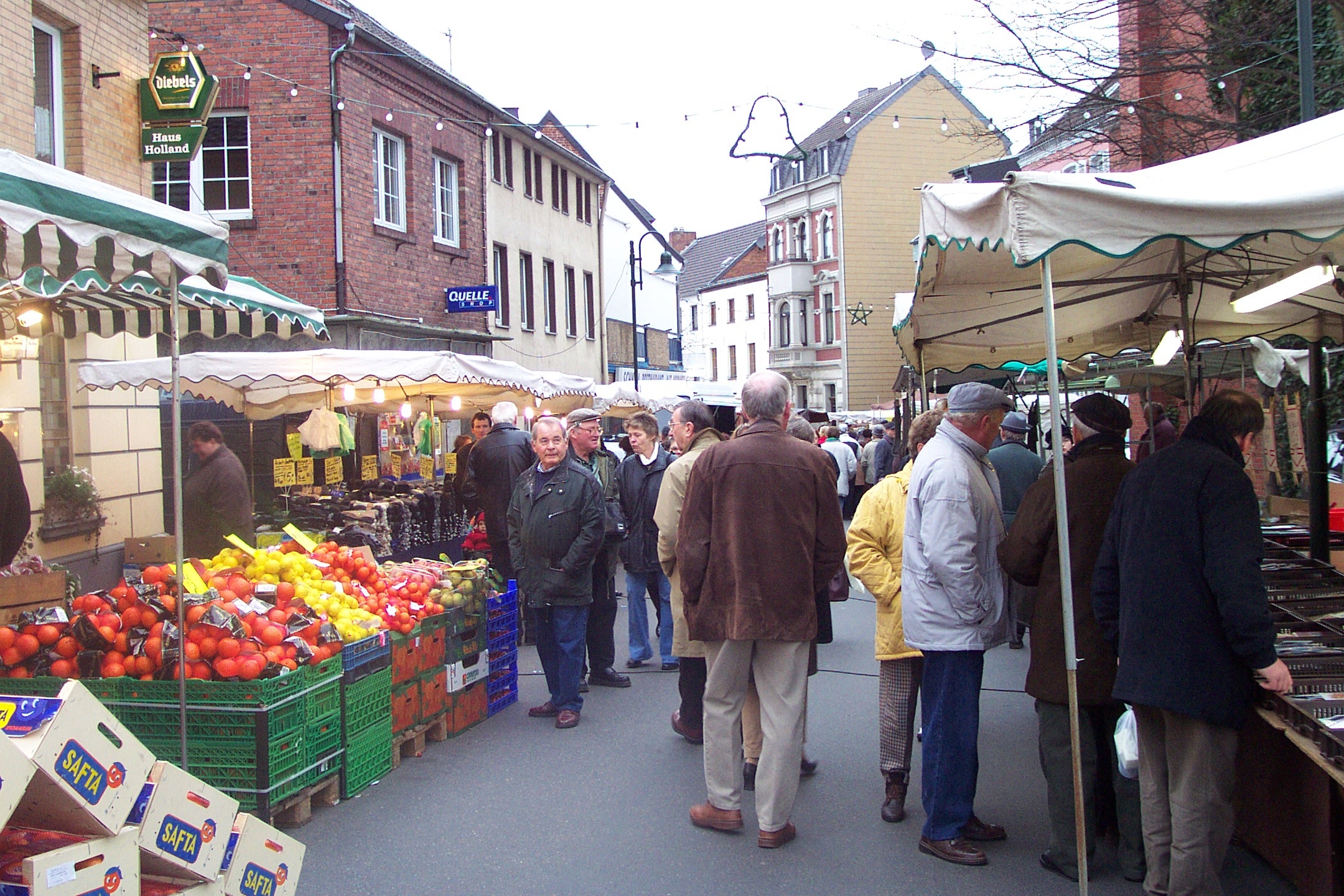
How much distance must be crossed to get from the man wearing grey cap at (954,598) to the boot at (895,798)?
0.41m

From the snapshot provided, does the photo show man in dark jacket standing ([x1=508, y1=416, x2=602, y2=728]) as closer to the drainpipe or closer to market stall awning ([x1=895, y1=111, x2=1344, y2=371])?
market stall awning ([x1=895, y1=111, x2=1344, y2=371])

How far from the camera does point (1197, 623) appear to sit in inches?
148

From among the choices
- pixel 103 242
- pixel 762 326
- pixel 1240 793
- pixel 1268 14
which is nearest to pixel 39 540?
pixel 103 242

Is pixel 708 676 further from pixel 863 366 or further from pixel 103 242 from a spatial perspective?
pixel 863 366

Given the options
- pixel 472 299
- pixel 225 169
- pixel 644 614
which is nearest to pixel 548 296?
pixel 472 299

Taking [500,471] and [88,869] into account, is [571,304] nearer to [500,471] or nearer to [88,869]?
[500,471]

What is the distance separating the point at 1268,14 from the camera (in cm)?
1105

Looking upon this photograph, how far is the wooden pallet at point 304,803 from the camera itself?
17.1ft

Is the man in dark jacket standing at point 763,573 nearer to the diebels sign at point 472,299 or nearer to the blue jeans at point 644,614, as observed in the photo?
the blue jeans at point 644,614

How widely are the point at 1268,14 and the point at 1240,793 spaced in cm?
929

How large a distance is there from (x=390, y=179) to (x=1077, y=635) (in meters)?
18.1

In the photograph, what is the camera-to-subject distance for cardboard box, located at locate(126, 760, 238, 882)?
3.03 metres

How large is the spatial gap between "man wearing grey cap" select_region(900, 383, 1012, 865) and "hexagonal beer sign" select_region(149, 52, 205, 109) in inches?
382

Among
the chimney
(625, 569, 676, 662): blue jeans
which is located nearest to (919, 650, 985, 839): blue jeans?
(625, 569, 676, 662): blue jeans
